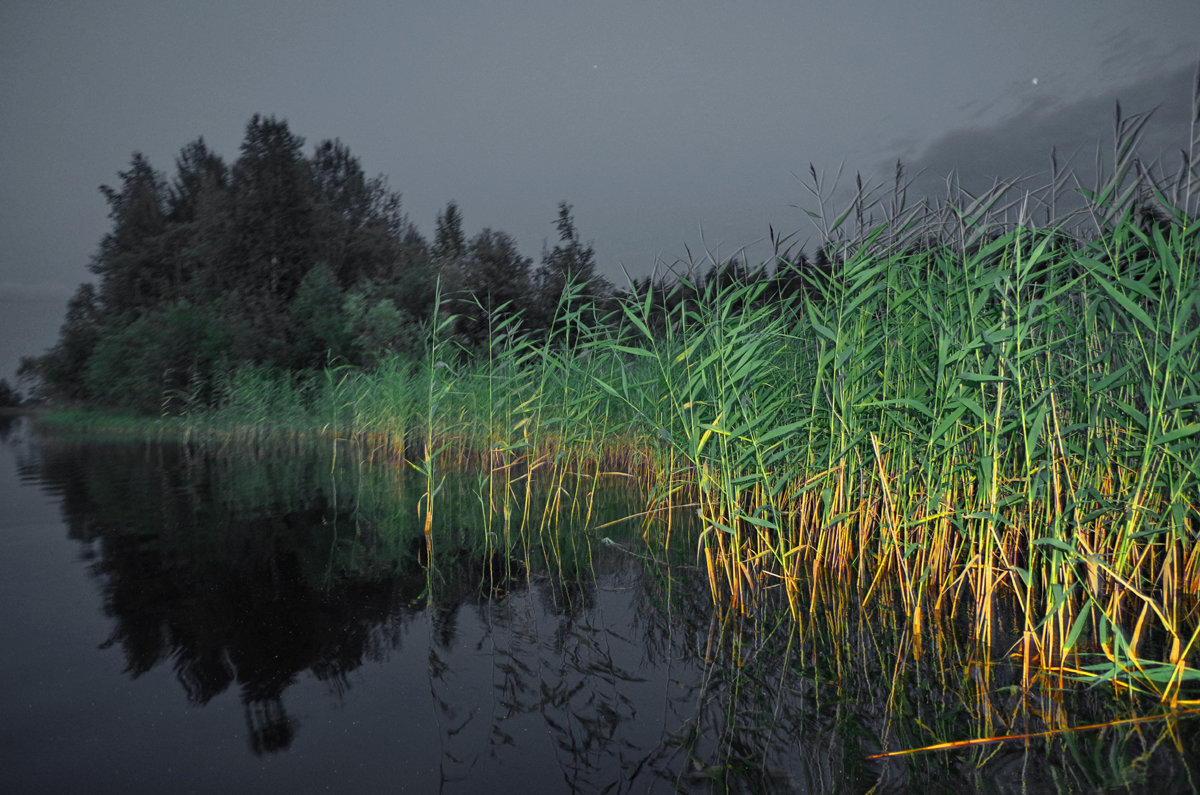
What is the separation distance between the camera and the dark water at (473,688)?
72.6 inches

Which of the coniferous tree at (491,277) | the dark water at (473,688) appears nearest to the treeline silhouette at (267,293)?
the coniferous tree at (491,277)

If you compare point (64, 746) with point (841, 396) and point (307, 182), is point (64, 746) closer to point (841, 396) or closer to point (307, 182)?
point (841, 396)

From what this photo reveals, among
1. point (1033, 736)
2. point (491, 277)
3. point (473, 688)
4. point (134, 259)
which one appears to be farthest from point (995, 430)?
point (134, 259)

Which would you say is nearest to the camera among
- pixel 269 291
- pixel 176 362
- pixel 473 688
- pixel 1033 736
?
pixel 1033 736

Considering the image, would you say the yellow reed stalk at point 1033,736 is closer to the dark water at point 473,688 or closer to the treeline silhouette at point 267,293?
the dark water at point 473,688

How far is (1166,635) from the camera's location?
2615 mm

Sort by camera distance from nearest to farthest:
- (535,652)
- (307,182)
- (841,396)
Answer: (535,652), (841,396), (307,182)

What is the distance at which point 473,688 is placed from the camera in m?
2.41

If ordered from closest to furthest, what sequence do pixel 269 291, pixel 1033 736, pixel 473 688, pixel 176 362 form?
pixel 1033 736, pixel 473 688, pixel 176 362, pixel 269 291

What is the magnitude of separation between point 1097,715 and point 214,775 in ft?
8.79

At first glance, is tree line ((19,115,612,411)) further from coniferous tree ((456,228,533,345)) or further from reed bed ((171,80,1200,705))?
reed bed ((171,80,1200,705))

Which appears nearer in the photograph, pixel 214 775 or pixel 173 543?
pixel 214 775

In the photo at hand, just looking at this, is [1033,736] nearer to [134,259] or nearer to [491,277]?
[491,277]

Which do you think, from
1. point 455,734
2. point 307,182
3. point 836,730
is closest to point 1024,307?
point 836,730
